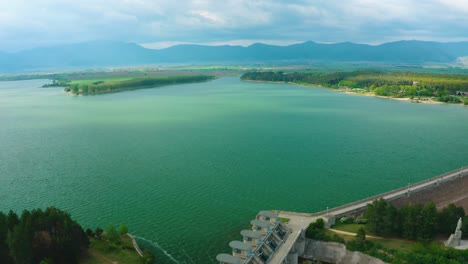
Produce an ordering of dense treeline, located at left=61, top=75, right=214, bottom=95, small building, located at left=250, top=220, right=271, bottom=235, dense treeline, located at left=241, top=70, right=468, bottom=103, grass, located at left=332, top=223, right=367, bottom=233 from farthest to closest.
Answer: dense treeline, located at left=61, top=75, right=214, bottom=95 → dense treeline, located at left=241, top=70, right=468, bottom=103 → grass, located at left=332, top=223, right=367, bottom=233 → small building, located at left=250, top=220, right=271, bottom=235

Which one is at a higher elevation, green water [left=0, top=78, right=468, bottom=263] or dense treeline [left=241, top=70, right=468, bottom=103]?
dense treeline [left=241, top=70, right=468, bottom=103]

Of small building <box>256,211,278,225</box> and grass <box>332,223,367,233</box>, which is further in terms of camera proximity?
grass <box>332,223,367,233</box>

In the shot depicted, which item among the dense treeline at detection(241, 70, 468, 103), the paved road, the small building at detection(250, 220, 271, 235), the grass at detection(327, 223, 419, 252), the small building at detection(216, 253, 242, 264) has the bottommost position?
the grass at detection(327, 223, 419, 252)

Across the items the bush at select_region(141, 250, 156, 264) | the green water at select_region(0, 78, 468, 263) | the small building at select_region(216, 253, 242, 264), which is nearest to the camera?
the small building at select_region(216, 253, 242, 264)

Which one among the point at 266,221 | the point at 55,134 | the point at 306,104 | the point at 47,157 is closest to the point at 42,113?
the point at 55,134

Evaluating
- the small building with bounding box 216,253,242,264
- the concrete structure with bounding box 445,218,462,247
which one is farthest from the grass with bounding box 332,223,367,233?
the small building with bounding box 216,253,242,264

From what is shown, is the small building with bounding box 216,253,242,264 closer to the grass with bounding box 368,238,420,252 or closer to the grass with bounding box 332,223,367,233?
the grass with bounding box 332,223,367,233

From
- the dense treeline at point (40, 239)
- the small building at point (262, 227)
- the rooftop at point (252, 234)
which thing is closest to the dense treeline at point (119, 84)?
the dense treeline at point (40, 239)

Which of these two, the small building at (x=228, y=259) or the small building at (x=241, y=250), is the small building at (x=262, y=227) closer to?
the small building at (x=241, y=250)

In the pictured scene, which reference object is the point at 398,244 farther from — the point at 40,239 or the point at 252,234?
the point at 40,239
